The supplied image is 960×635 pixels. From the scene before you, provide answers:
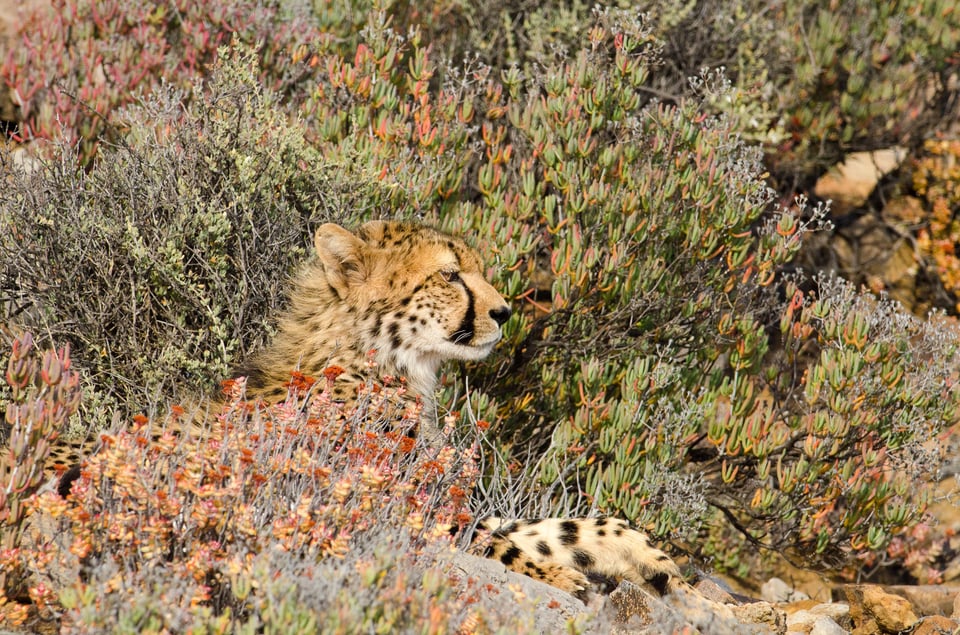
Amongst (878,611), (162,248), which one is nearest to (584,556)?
(878,611)

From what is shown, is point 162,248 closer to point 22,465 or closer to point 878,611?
point 22,465

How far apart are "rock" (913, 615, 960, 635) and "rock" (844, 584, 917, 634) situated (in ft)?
0.28

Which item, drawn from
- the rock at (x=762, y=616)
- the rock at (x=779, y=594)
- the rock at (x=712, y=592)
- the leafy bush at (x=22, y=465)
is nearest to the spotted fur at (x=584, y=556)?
the rock at (x=762, y=616)

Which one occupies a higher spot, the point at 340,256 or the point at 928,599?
the point at 340,256

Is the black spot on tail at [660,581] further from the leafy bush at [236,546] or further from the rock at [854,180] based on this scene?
the rock at [854,180]

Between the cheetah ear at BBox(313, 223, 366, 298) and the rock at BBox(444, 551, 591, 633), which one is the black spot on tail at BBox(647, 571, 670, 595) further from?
the cheetah ear at BBox(313, 223, 366, 298)

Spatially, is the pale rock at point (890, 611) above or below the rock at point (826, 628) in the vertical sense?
below

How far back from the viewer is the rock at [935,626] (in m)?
3.84

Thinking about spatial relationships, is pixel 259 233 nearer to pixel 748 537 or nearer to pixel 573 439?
pixel 573 439

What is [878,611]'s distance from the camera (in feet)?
13.5

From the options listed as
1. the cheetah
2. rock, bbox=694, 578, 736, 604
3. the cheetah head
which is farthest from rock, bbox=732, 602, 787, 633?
the cheetah head

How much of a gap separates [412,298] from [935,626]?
208 cm

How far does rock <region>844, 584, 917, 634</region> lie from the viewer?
4.07 metres

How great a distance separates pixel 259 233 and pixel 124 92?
1.97m
